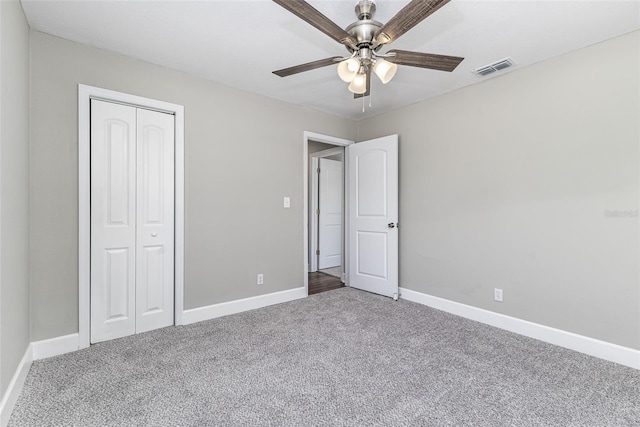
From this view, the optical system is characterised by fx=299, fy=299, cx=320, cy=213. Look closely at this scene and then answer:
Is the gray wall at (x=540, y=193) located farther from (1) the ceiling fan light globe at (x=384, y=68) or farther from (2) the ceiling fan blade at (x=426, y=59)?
(1) the ceiling fan light globe at (x=384, y=68)

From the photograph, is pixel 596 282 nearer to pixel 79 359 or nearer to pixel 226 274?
pixel 226 274

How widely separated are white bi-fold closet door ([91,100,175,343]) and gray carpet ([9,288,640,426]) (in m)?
0.23

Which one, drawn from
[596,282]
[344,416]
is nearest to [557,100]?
[596,282]

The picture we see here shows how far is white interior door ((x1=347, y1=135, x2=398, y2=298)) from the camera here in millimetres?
3662

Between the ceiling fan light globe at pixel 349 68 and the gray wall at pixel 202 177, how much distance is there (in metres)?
1.70

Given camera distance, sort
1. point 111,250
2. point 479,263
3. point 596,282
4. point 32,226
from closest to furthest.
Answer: point 32,226 → point 596,282 → point 111,250 → point 479,263

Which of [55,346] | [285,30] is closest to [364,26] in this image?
[285,30]

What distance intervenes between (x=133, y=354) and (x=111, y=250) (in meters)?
0.86

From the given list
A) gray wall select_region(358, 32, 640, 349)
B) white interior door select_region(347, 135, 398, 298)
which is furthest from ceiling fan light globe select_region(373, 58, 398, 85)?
white interior door select_region(347, 135, 398, 298)

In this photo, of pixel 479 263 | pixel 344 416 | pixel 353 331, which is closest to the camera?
pixel 344 416

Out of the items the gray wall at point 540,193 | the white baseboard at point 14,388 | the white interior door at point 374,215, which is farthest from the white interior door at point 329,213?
the white baseboard at point 14,388

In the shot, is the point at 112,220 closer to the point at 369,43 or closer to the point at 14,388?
the point at 14,388

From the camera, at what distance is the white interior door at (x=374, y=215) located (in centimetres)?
366

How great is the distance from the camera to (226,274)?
10.3 ft
